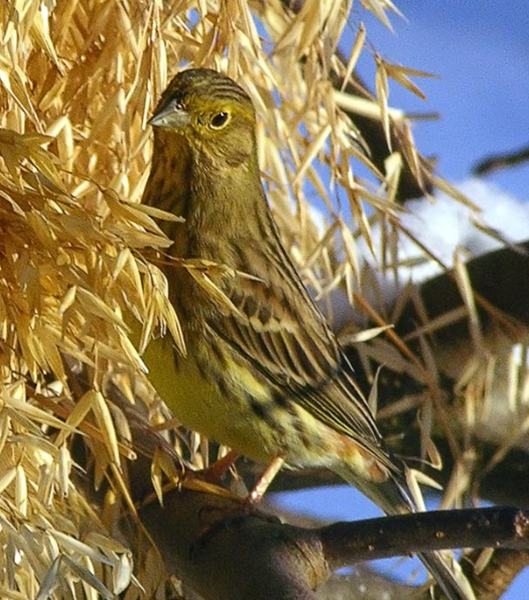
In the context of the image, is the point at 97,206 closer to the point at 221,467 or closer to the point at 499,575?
the point at 221,467

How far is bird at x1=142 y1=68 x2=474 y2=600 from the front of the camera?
1.58 meters

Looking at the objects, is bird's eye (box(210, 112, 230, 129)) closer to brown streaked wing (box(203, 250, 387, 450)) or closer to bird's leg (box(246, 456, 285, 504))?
brown streaked wing (box(203, 250, 387, 450))

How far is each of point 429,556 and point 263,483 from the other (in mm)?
240

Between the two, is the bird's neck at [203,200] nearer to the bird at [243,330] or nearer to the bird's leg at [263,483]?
the bird at [243,330]

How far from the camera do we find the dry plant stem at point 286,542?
3.95 ft

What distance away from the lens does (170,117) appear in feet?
5.10

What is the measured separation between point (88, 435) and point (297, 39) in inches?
22.6

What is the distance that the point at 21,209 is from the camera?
3.86 feet

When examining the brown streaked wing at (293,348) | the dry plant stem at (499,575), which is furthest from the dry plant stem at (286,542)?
the dry plant stem at (499,575)

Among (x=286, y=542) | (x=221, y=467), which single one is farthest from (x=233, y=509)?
(x=221, y=467)

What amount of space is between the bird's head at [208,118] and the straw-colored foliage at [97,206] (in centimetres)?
2

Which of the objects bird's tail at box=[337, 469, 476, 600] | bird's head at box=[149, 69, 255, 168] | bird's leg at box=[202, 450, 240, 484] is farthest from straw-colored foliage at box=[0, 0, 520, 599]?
bird's tail at box=[337, 469, 476, 600]

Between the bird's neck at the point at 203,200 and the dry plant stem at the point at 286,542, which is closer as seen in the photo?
the dry plant stem at the point at 286,542

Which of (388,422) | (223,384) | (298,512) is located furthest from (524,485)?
(223,384)
